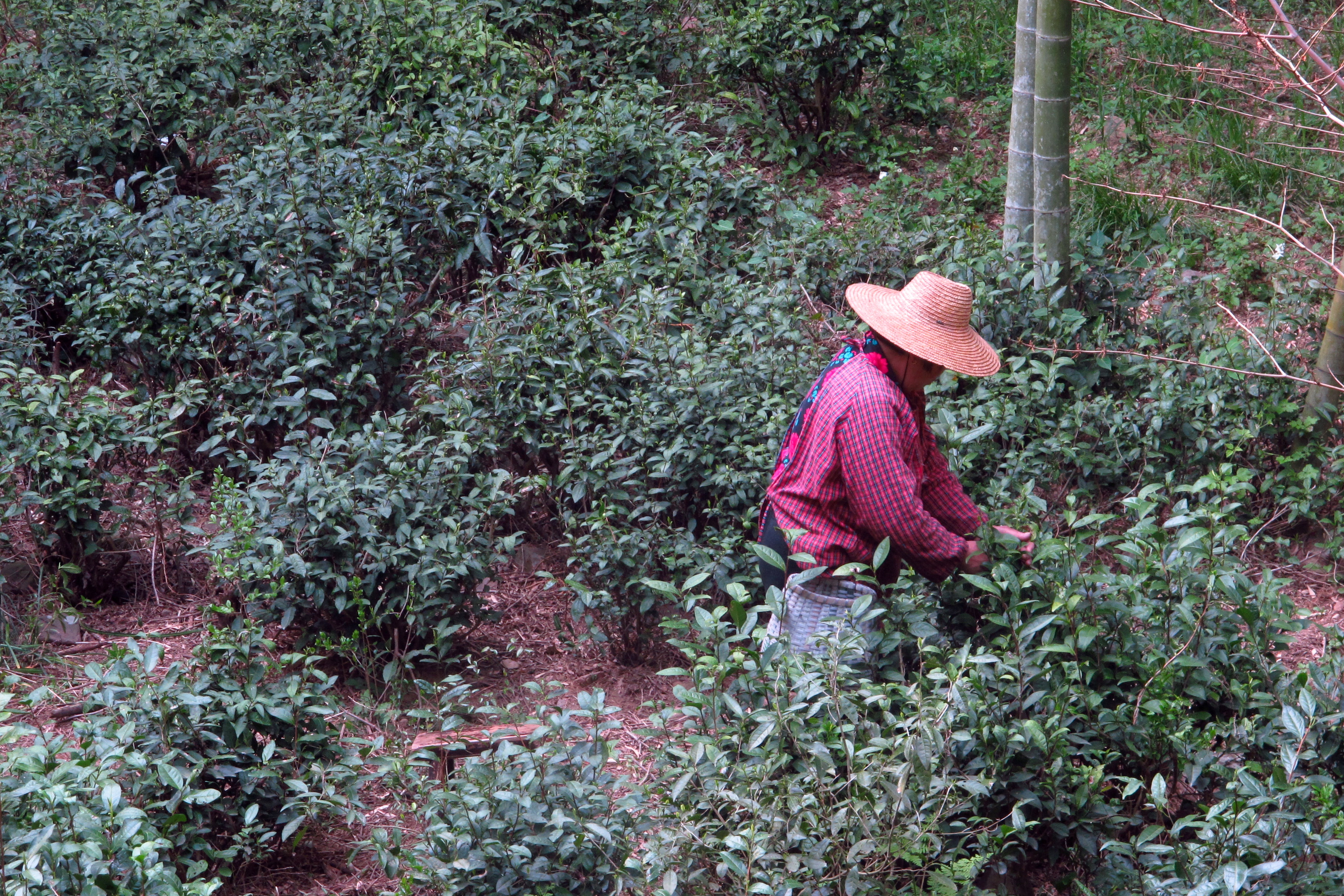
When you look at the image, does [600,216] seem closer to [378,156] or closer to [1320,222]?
[378,156]

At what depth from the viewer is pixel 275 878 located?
3.33 m

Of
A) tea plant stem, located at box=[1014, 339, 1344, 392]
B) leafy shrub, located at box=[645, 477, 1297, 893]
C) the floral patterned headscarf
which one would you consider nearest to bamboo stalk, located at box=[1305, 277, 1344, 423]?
tea plant stem, located at box=[1014, 339, 1344, 392]

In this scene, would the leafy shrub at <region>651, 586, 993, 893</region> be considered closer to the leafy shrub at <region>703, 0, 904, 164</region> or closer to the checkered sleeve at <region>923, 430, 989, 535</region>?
the checkered sleeve at <region>923, 430, 989, 535</region>

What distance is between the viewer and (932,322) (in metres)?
3.30

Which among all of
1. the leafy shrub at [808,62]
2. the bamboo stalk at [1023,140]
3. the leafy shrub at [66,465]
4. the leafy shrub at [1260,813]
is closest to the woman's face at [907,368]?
the leafy shrub at [1260,813]

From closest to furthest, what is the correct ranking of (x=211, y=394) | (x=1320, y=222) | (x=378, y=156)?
1. (x=211, y=394)
2. (x=378, y=156)
3. (x=1320, y=222)

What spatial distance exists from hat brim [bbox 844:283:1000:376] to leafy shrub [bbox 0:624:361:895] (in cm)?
192

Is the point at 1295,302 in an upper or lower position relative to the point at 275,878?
upper

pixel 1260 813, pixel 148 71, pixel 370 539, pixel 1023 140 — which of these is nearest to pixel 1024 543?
pixel 1260 813

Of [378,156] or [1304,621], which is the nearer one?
[1304,621]

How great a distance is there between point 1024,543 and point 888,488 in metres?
0.38

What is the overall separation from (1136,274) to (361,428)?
12.4 feet

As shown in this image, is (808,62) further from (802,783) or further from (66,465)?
(802,783)

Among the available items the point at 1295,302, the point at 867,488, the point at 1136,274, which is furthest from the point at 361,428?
the point at 1295,302
